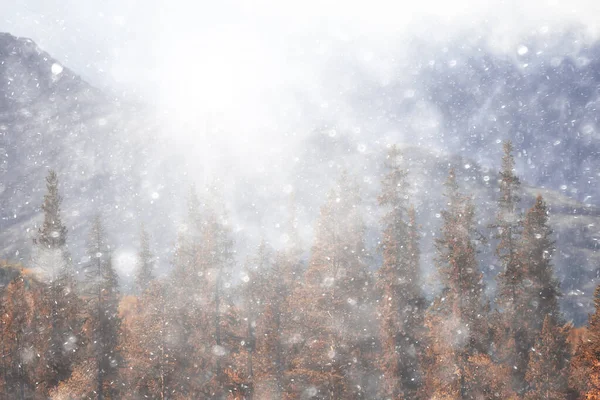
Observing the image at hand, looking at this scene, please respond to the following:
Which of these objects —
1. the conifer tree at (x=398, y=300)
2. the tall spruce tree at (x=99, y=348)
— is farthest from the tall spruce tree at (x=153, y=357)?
the conifer tree at (x=398, y=300)

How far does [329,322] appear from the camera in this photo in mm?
17172

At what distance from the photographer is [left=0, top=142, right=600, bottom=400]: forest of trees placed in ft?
59.3

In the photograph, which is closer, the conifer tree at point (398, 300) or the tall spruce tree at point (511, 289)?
the conifer tree at point (398, 300)

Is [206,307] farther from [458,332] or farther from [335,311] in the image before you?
[458,332]

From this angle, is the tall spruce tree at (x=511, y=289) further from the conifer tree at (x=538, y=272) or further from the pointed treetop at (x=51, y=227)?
the pointed treetop at (x=51, y=227)

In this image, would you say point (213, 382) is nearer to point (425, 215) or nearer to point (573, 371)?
point (573, 371)

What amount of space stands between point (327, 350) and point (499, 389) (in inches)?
332

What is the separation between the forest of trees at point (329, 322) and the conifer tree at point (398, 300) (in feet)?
0.24

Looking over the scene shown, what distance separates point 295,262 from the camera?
1270 inches


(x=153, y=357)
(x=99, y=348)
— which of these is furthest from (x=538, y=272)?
(x=99, y=348)

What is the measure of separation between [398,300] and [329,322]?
5347mm

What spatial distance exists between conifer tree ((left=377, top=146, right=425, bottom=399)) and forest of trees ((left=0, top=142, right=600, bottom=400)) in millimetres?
72

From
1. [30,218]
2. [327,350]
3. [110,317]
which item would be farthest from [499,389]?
[30,218]

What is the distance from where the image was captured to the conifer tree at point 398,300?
67.2ft
